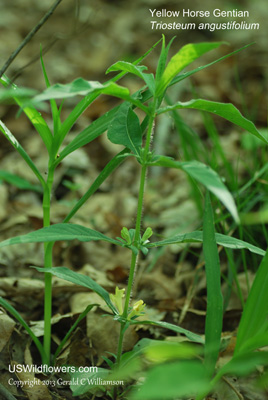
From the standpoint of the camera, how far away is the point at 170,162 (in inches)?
38.2

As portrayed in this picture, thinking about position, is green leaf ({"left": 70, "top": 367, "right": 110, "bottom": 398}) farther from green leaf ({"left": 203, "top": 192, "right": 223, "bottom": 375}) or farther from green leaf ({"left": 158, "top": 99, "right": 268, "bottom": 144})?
green leaf ({"left": 158, "top": 99, "right": 268, "bottom": 144})

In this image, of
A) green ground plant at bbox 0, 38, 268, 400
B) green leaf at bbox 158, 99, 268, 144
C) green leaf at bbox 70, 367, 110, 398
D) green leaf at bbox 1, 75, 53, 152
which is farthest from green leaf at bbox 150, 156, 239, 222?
green leaf at bbox 70, 367, 110, 398

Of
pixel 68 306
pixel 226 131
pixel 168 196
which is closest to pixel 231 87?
pixel 226 131

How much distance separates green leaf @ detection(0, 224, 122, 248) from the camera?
1035 mm

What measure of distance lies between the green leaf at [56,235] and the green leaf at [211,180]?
0.30m

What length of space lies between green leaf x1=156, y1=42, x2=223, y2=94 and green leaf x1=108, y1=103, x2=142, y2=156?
0.46ft

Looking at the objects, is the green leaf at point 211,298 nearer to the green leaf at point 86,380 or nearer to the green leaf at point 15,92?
the green leaf at point 86,380

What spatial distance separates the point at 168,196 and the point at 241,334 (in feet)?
6.41

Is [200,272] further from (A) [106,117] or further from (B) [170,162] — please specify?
(B) [170,162]

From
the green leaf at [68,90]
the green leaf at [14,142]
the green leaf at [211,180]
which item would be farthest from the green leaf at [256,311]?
the green leaf at [14,142]

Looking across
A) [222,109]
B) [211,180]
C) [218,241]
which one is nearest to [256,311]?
[218,241]

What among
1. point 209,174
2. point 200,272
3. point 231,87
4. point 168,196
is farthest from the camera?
point 231,87

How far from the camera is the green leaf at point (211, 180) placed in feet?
2.59

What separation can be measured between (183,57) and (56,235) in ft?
1.64
